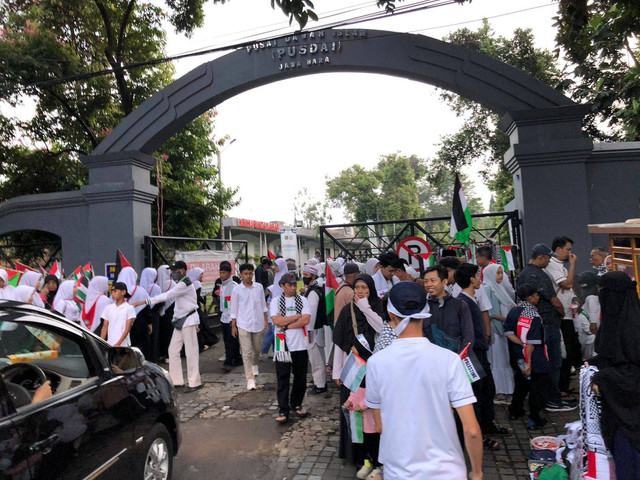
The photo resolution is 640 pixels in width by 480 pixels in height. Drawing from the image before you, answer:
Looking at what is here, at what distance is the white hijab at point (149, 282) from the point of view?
8.72 meters

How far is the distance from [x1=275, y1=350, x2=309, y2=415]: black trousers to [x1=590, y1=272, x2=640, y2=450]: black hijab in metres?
3.35

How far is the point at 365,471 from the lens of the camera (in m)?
3.98

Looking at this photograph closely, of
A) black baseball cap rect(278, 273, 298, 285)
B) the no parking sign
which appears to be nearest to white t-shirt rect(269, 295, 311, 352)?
black baseball cap rect(278, 273, 298, 285)

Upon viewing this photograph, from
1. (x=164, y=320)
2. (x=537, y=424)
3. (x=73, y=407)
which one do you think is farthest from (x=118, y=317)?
(x=537, y=424)

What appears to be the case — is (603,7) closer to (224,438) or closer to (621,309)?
(621,309)

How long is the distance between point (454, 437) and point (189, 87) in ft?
29.1

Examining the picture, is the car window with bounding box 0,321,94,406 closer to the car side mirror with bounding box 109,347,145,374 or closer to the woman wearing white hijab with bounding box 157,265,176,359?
the car side mirror with bounding box 109,347,145,374

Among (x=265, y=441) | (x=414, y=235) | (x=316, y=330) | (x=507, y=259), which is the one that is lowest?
(x=265, y=441)

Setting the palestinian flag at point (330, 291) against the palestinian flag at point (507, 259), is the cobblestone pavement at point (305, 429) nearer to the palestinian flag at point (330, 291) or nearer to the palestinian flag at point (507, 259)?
the palestinian flag at point (330, 291)

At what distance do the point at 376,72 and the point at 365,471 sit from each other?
7.28 m

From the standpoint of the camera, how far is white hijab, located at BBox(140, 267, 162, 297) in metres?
Result: 8.72

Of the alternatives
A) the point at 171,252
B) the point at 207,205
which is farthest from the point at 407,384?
the point at 207,205

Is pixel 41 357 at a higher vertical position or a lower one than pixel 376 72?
lower

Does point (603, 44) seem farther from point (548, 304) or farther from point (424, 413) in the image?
point (424, 413)
